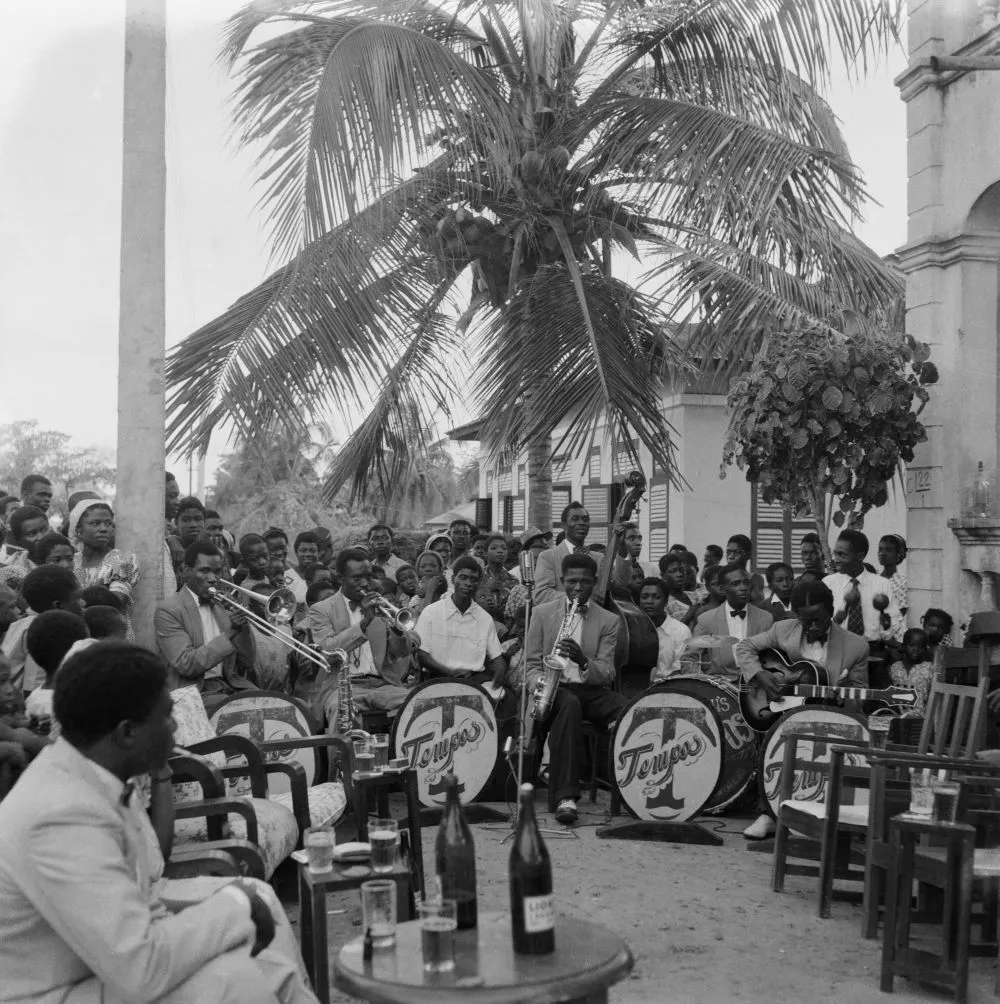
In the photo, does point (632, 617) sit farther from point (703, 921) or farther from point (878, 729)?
point (703, 921)

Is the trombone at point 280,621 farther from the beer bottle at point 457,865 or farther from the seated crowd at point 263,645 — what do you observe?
the beer bottle at point 457,865

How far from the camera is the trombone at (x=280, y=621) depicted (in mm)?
8008

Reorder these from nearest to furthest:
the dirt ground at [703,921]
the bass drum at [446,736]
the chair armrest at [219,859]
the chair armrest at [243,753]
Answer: the chair armrest at [219,859], the dirt ground at [703,921], the chair armrest at [243,753], the bass drum at [446,736]

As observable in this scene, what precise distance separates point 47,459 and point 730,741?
50914mm

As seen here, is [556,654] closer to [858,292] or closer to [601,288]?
[601,288]

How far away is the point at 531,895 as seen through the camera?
3.53m

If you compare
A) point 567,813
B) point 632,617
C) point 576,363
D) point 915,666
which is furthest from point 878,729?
point 576,363

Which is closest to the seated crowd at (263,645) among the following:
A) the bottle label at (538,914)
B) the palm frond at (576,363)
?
the bottle label at (538,914)

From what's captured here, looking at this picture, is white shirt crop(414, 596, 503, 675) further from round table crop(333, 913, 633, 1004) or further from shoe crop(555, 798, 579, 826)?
round table crop(333, 913, 633, 1004)

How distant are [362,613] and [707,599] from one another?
3146mm

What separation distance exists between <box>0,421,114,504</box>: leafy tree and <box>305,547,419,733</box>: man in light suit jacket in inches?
1834

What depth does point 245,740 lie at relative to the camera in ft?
19.5

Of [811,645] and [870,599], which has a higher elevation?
[870,599]

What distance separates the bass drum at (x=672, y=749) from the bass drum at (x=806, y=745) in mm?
334
